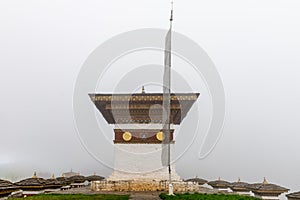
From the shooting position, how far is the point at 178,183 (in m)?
16.0

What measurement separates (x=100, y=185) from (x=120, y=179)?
1.92 metres

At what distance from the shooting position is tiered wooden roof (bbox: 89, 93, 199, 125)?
17328 millimetres

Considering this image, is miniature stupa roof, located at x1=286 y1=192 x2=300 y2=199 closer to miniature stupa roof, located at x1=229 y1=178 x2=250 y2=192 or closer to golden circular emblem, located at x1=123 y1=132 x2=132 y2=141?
miniature stupa roof, located at x1=229 y1=178 x2=250 y2=192

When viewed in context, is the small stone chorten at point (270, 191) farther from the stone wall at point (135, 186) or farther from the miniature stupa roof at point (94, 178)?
the miniature stupa roof at point (94, 178)

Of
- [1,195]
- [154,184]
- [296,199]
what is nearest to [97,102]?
[154,184]

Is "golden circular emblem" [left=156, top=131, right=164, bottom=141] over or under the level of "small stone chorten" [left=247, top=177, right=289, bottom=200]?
over

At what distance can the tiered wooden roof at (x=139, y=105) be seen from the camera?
682 inches

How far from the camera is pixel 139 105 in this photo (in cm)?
1770

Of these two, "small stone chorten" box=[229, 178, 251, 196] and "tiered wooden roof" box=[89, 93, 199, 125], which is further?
"small stone chorten" box=[229, 178, 251, 196]

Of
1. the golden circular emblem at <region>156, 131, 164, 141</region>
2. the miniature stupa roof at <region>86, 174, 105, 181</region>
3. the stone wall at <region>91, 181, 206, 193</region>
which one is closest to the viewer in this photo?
the stone wall at <region>91, 181, 206, 193</region>

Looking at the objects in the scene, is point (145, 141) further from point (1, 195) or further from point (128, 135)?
point (1, 195)

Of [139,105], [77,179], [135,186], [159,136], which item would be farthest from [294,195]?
[77,179]

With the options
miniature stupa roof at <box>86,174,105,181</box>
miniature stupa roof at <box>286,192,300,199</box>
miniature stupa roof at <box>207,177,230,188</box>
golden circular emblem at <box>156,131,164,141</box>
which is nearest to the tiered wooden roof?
golden circular emblem at <box>156,131,164,141</box>

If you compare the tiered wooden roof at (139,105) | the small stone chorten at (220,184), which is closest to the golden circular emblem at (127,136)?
the tiered wooden roof at (139,105)
